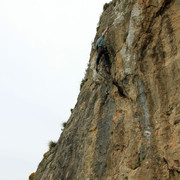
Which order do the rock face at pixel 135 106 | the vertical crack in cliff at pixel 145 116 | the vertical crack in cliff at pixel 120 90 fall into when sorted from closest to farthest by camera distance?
1. the rock face at pixel 135 106
2. the vertical crack in cliff at pixel 145 116
3. the vertical crack in cliff at pixel 120 90

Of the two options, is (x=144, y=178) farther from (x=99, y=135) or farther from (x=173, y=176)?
(x=99, y=135)

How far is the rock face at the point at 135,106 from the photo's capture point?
30.8 ft

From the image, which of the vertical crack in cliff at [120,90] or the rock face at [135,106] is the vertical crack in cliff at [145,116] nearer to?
the rock face at [135,106]

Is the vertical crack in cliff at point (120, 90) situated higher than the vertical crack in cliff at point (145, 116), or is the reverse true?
the vertical crack in cliff at point (120, 90)

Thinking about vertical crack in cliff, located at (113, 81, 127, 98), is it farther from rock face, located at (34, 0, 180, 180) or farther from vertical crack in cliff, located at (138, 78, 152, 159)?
vertical crack in cliff, located at (138, 78, 152, 159)

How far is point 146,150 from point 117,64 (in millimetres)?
4512

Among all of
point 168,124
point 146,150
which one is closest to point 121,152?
point 146,150

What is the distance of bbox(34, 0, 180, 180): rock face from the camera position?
9.39 metres

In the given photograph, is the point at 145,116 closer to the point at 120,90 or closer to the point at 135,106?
the point at 135,106

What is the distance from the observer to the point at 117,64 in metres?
12.7

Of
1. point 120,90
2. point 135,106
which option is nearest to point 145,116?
point 135,106

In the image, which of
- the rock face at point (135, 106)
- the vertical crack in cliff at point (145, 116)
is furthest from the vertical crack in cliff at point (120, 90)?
the vertical crack in cliff at point (145, 116)

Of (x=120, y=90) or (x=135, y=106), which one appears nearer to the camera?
(x=135, y=106)

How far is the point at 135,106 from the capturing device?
426 inches
